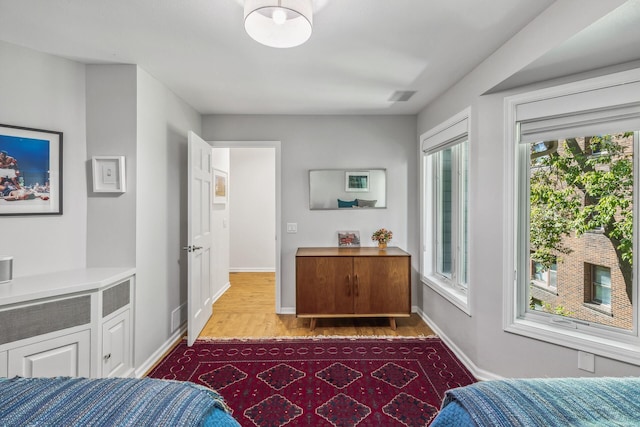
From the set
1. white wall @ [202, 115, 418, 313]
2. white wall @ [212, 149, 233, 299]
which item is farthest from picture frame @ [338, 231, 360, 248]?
white wall @ [212, 149, 233, 299]

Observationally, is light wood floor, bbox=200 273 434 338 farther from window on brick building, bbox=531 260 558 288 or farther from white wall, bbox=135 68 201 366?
window on brick building, bbox=531 260 558 288

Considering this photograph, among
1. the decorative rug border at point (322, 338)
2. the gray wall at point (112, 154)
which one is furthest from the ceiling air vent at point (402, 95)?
the decorative rug border at point (322, 338)

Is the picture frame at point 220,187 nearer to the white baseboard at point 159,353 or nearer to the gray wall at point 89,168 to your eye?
the gray wall at point 89,168

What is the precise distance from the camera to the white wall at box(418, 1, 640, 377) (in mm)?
2014

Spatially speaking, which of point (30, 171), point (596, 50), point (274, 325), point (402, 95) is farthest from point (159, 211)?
point (596, 50)

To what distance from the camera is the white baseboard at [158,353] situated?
2482mm

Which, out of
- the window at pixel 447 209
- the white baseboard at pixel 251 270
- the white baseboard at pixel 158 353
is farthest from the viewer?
the white baseboard at pixel 251 270

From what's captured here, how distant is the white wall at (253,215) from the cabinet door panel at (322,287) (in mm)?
2978

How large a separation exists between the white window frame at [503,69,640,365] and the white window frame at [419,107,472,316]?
13.7 inches

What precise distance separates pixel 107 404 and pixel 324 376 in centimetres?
179

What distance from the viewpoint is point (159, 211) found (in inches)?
111

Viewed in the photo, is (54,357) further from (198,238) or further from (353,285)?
(353,285)

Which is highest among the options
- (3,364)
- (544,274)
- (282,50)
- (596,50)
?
(282,50)

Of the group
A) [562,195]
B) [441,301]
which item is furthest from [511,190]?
[441,301]
